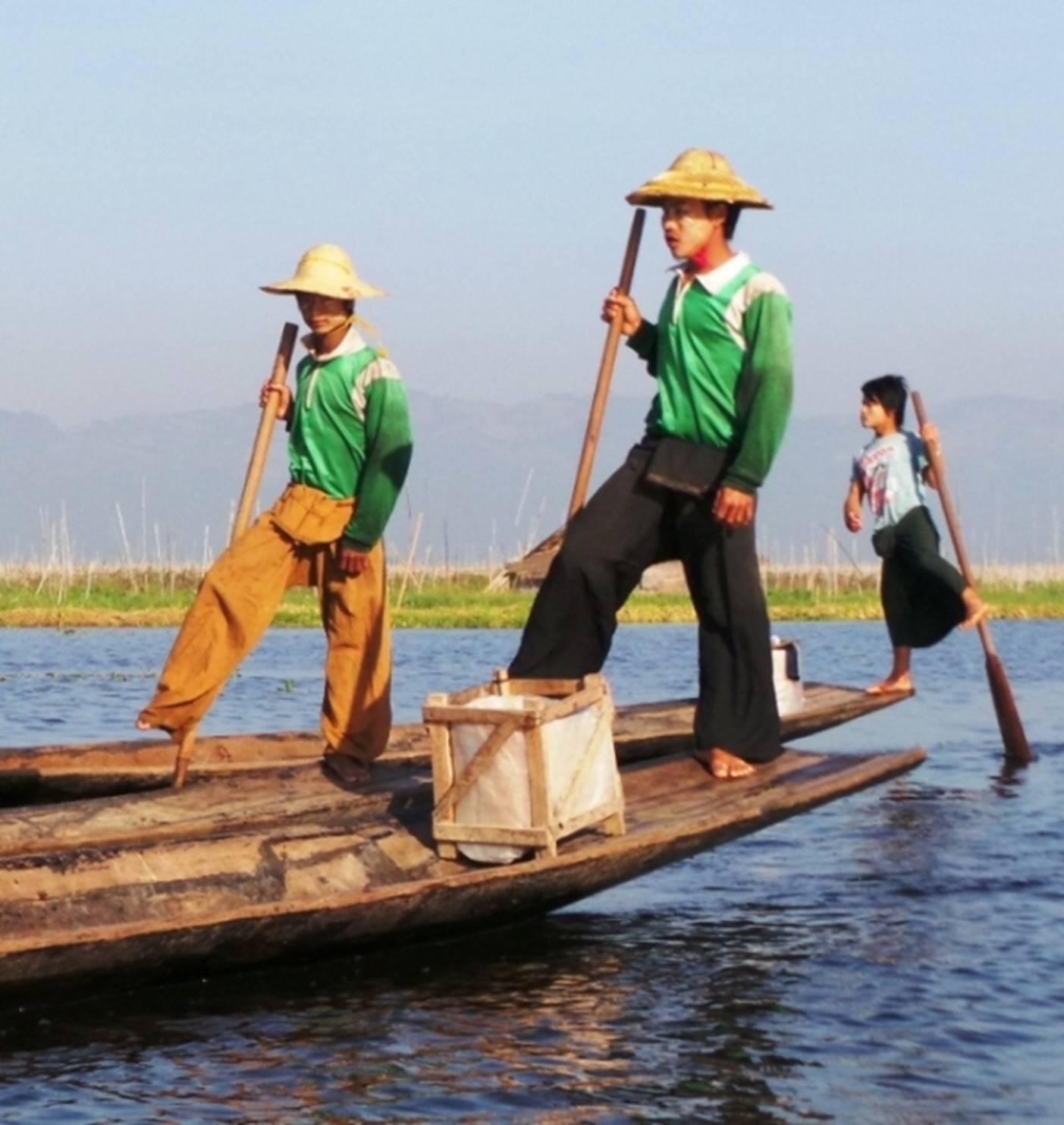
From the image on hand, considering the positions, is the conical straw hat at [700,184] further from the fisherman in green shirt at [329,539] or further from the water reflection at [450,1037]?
the water reflection at [450,1037]

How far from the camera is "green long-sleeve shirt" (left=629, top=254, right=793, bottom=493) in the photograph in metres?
7.02

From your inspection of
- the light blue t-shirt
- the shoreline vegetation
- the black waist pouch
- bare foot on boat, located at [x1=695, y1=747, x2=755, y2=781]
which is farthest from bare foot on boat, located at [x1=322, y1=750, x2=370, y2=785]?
the shoreline vegetation

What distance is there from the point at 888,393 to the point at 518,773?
19.3 feet

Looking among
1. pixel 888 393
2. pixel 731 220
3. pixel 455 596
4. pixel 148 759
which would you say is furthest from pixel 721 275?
pixel 455 596

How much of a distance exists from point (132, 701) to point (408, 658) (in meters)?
7.61

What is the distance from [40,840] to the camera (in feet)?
22.0

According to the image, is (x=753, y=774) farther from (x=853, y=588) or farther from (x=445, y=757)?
(x=853, y=588)

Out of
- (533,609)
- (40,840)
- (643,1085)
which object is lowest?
(643,1085)

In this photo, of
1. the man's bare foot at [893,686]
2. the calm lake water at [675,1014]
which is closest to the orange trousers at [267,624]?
the calm lake water at [675,1014]

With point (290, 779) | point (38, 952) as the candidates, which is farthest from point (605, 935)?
point (38, 952)

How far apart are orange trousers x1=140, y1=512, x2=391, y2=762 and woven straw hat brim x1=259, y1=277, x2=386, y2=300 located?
0.77 m

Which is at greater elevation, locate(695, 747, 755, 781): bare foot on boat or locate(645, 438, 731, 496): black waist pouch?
locate(645, 438, 731, 496): black waist pouch

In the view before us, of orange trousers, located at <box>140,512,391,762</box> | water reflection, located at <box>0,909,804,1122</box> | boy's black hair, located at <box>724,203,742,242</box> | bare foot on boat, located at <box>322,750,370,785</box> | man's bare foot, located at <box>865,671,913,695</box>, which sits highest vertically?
boy's black hair, located at <box>724,203,742,242</box>

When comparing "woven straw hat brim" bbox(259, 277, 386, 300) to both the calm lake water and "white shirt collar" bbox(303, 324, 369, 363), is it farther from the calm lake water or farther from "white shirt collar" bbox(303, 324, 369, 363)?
the calm lake water
